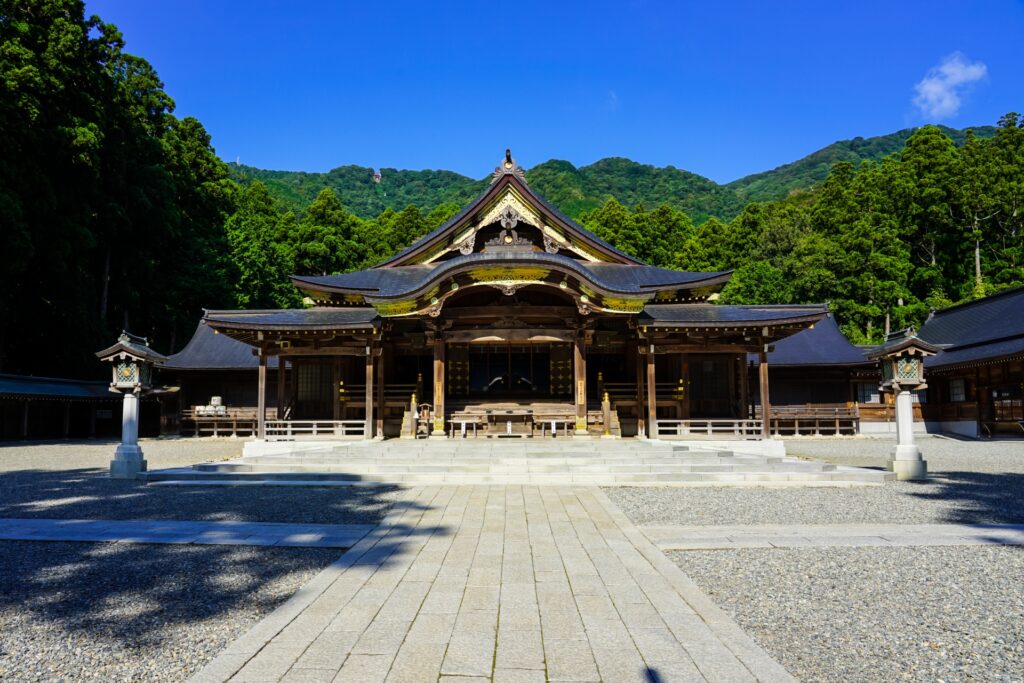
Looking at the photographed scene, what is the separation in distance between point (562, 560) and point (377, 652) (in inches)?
104

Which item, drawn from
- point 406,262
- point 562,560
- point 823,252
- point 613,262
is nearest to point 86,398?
point 406,262

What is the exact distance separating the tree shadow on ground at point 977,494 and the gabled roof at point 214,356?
2532 cm

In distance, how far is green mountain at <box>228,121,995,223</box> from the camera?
76.9m

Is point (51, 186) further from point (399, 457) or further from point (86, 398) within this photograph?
point (399, 457)

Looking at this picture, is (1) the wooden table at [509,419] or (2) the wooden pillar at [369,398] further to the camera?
(1) the wooden table at [509,419]

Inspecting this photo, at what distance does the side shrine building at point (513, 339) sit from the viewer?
18344mm

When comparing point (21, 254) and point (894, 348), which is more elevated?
point (21, 254)

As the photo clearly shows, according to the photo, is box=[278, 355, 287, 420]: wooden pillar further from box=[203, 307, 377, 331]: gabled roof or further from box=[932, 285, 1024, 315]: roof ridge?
box=[932, 285, 1024, 315]: roof ridge

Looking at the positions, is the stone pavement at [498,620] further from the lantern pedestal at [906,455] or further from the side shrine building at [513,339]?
the side shrine building at [513,339]

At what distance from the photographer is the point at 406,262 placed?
73.6ft

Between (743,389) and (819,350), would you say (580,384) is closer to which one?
(743,389)

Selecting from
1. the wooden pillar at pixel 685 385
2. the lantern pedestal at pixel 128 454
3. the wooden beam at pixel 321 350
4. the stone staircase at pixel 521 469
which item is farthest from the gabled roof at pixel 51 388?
the wooden pillar at pixel 685 385

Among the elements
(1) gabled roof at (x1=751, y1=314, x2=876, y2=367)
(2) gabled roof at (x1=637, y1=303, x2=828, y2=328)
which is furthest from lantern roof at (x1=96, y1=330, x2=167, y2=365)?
(1) gabled roof at (x1=751, y1=314, x2=876, y2=367)

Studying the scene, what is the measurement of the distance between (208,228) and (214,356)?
A: 2012cm
